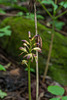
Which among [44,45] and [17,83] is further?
[44,45]

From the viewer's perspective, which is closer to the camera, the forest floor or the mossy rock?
the forest floor

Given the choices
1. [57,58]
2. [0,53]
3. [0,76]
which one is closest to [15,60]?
[0,53]

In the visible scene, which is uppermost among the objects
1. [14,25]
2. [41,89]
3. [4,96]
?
[14,25]

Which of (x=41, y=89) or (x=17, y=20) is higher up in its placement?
(x=17, y=20)

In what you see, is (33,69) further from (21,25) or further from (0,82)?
(21,25)

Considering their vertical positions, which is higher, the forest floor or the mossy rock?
the mossy rock

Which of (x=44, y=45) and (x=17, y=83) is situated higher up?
(x=44, y=45)
